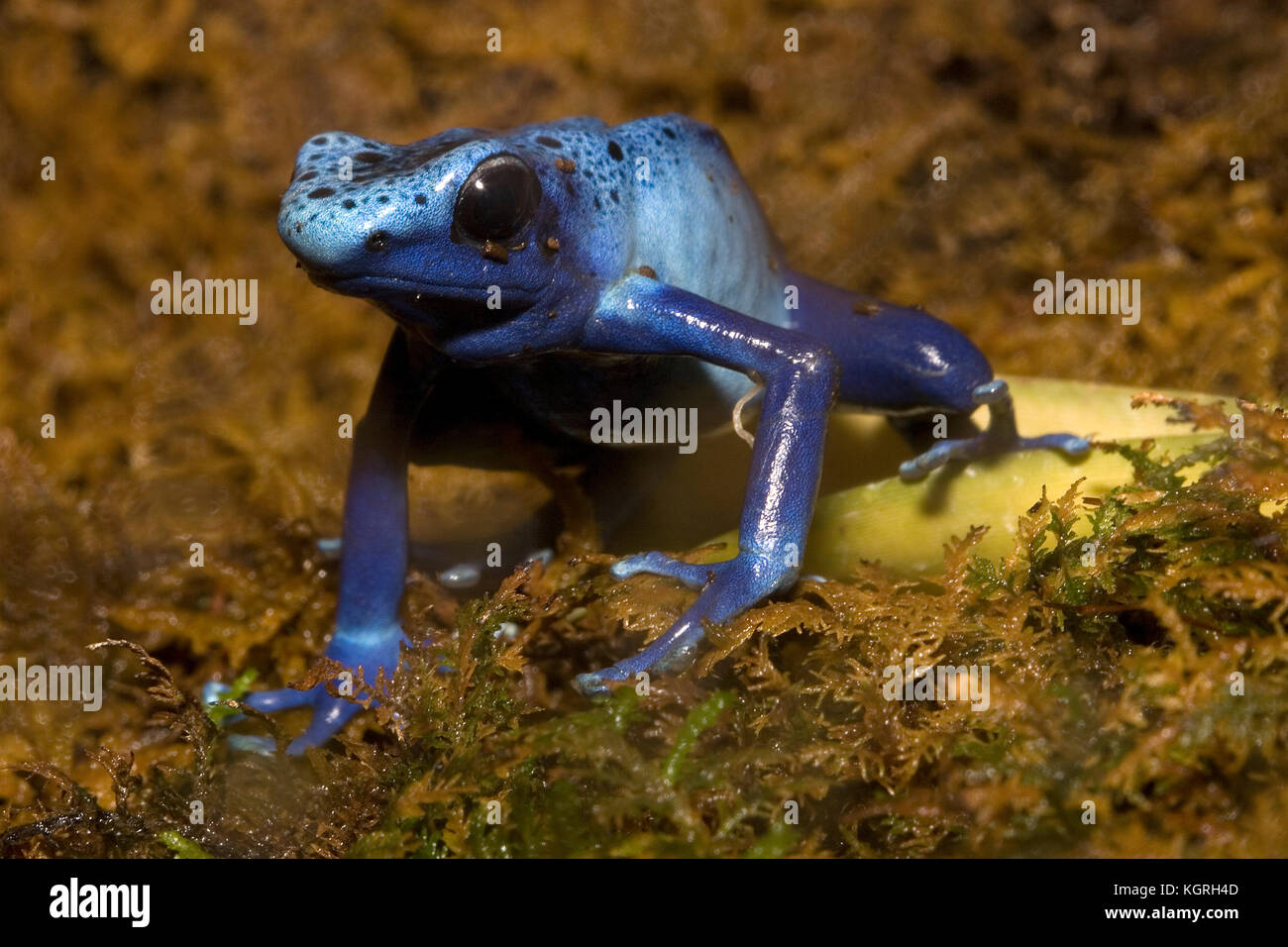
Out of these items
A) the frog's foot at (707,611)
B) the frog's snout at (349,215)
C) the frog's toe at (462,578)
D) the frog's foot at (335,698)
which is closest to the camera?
the frog's snout at (349,215)

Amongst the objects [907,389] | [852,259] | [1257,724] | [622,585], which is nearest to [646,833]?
[622,585]

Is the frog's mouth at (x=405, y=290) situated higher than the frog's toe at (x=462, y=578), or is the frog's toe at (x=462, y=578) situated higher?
the frog's mouth at (x=405, y=290)

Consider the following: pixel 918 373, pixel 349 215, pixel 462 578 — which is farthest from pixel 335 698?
pixel 918 373

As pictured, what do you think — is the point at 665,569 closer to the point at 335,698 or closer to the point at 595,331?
the point at 595,331

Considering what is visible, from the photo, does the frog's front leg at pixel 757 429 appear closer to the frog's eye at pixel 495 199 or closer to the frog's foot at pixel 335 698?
the frog's eye at pixel 495 199

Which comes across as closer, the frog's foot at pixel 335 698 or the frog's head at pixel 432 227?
the frog's head at pixel 432 227

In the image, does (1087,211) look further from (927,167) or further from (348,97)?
(348,97)

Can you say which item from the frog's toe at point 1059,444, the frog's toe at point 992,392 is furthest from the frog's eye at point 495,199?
the frog's toe at point 1059,444
